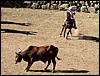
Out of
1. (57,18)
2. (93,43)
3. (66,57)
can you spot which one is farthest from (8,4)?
(66,57)

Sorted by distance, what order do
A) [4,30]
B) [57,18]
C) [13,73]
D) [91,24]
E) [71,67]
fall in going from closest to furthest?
1. [13,73]
2. [71,67]
3. [4,30]
4. [91,24]
5. [57,18]

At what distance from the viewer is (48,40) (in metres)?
18.3

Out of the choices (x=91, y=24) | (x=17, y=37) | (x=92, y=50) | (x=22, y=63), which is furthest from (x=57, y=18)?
(x=22, y=63)

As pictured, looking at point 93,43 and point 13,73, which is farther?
point 93,43

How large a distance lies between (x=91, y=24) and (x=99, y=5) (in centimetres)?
587

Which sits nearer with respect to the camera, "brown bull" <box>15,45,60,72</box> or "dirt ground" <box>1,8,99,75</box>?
"brown bull" <box>15,45,60,72</box>

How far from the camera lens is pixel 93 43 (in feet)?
59.3

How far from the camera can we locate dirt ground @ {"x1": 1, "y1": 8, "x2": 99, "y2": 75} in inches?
530

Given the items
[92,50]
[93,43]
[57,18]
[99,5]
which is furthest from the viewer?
[99,5]

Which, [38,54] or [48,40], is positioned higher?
[38,54]

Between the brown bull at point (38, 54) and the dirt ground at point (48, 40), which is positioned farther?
the dirt ground at point (48, 40)

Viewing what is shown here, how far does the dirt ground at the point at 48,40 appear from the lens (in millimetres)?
13453

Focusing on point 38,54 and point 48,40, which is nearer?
point 38,54

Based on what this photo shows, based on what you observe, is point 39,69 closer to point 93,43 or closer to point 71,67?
point 71,67
